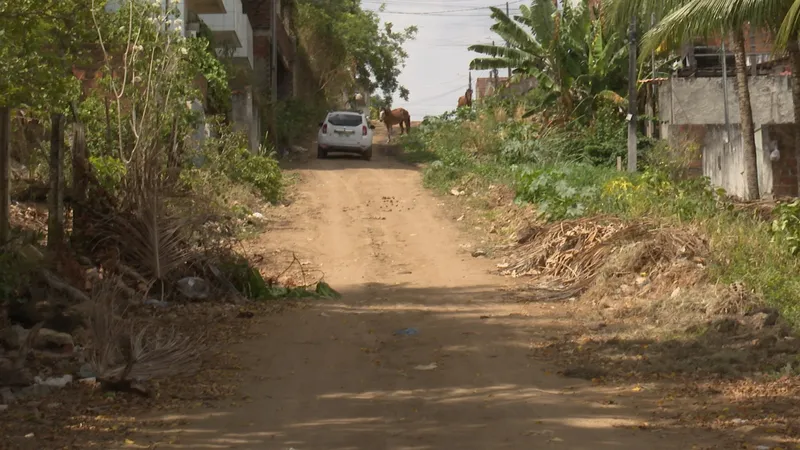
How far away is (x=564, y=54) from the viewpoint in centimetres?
3045

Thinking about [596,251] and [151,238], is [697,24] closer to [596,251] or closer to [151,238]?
[596,251]

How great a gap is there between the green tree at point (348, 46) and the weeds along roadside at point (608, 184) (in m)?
11.3

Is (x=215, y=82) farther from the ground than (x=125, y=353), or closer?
farther from the ground

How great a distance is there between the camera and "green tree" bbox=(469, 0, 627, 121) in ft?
98.6

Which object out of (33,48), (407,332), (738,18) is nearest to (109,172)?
(33,48)

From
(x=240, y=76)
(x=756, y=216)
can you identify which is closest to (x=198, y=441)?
(x=756, y=216)

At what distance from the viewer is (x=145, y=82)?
1620cm

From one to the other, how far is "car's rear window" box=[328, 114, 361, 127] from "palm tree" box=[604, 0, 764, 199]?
43.8 ft

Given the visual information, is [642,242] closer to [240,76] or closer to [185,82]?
[185,82]

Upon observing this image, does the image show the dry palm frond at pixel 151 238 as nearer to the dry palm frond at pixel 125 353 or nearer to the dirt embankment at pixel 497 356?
the dirt embankment at pixel 497 356

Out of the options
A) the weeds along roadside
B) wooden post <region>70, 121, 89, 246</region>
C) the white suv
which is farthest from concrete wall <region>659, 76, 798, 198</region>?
wooden post <region>70, 121, 89, 246</region>

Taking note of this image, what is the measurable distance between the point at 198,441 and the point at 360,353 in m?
3.31

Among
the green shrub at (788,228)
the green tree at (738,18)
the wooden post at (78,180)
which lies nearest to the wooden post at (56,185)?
the wooden post at (78,180)

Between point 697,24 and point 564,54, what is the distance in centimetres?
1357
